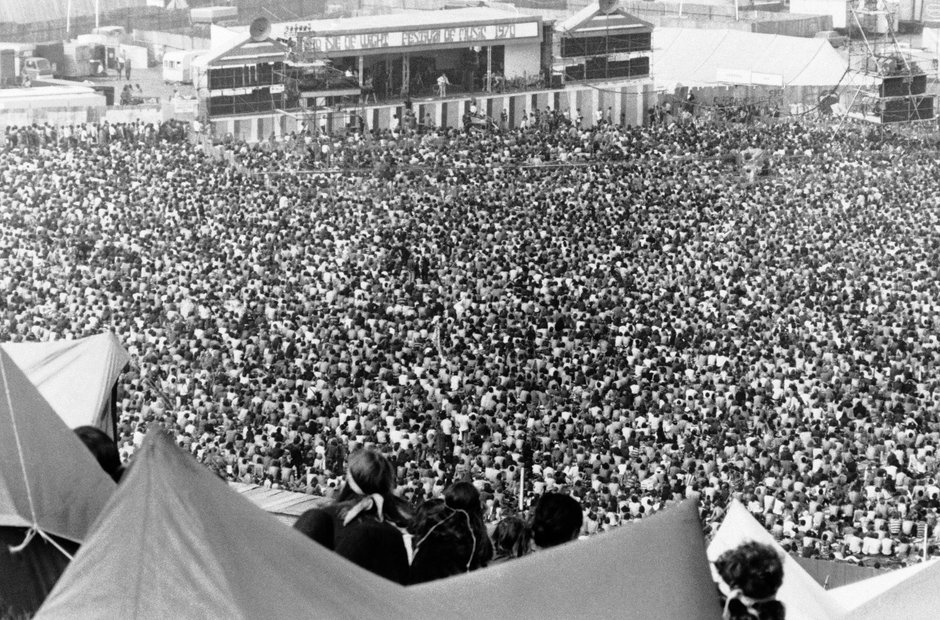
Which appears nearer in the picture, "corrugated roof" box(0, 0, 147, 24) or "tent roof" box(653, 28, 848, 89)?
"tent roof" box(653, 28, 848, 89)

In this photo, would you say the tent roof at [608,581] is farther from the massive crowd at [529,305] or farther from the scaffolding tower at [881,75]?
the scaffolding tower at [881,75]

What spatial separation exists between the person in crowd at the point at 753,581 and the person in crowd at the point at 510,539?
0.86 meters

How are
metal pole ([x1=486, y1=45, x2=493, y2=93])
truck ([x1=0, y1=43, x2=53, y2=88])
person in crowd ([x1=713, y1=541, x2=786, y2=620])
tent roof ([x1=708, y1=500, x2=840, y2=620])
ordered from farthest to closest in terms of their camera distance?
truck ([x1=0, y1=43, x2=53, y2=88])
metal pole ([x1=486, y1=45, x2=493, y2=93])
tent roof ([x1=708, y1=500, x2=840, y2=620])
person in crowd ([x1=713, y1=541, x2=786, y2=620])

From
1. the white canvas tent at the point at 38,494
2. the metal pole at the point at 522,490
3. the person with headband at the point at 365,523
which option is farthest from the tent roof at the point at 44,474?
the metal pole at the point at 522,490

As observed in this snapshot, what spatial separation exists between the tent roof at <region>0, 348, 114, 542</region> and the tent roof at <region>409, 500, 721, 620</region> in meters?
1.37

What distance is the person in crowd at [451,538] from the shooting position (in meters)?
4.46

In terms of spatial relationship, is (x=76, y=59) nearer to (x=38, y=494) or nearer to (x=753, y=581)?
(x=38, y=494)

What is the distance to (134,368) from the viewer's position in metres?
22.6

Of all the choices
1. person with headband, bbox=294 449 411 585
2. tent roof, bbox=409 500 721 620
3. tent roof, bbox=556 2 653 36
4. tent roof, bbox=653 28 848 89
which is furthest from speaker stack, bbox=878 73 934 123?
tent roof, bbox=409 500 721 620

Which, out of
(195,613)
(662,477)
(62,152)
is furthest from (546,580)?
(62,152)

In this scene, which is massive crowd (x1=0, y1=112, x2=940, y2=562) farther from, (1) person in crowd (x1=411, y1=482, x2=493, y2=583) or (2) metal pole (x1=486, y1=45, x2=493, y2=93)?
(1) person in crowd (x1=411, y1=482, x2=493, y2=583)

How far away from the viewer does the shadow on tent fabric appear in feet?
13.4

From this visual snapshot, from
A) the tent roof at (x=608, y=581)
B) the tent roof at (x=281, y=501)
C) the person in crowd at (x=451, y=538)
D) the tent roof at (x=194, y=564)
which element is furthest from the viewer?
the tent roof at (x=281, y=501)

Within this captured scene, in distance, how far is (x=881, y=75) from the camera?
40.6m
